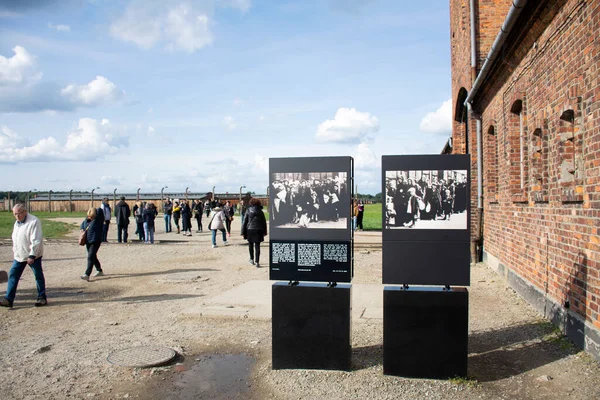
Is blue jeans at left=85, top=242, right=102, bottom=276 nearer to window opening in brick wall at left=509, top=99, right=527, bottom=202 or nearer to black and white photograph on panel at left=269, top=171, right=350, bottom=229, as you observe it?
black and white photograph on panel at left=269, top=171, right=350, bottom=229

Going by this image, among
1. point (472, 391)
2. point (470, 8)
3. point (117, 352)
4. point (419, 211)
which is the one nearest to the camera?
point (472, 391)

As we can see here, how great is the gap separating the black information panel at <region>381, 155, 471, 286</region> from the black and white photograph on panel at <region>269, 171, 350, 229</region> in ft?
1.45

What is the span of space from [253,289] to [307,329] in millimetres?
4497

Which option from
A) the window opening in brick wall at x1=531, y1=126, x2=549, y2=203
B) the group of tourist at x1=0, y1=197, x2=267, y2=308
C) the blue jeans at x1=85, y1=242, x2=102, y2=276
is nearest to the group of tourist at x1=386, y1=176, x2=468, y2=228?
the window opening in brick wall at x1=531, y1=126, x2=549, y2=203

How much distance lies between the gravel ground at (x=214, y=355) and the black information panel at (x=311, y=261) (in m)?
0.93

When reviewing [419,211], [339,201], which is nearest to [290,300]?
[339,201]

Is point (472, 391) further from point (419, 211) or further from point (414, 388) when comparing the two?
point (419, 211)

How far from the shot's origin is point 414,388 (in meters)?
4.90

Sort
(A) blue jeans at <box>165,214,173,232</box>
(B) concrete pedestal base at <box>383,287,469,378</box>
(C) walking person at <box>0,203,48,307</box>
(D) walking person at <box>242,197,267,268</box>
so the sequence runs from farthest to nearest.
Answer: (A) blue jeans at <box>165,214,173,232</box> < (D) walking person at <box>242,197,267,268</box> < (C) walking person at <box>0,203,48,307</box> < (B) concrete pedestal base at <box>383,287,469,378</box>

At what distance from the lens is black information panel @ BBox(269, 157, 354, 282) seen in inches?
212

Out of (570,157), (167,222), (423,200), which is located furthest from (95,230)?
(167,222)

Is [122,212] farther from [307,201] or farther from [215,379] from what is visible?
[307,201]

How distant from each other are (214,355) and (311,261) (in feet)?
5.43

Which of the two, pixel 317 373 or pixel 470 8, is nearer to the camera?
pixel 317 373
